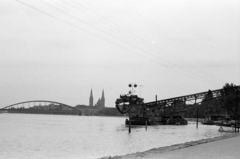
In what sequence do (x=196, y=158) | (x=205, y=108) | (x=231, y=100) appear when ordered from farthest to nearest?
(x=205, y=108)
(x=231, y=100)
(x=196, y=158)

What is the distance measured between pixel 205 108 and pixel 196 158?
555 feet

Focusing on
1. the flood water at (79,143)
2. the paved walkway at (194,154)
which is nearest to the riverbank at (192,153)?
the paved walkway at (194,154)

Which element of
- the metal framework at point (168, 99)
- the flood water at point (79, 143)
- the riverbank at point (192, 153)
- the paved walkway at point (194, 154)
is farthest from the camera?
the metal framework at point (168, 99)

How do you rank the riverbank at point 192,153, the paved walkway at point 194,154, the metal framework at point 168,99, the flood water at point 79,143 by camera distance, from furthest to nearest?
the metal framework at point 168,99
the flood water at point 79,143
the riverbank at point 192,153
the paved walkway at point 194,154

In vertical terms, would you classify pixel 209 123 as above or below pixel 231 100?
below

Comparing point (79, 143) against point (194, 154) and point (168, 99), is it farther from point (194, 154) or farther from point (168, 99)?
point (168, 99)

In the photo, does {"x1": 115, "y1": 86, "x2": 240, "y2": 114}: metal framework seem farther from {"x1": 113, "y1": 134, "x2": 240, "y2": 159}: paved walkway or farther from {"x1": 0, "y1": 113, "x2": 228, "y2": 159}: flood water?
{"x1": 113, "y1": 134, "x2": 240, "y2": 159}: paved walkway

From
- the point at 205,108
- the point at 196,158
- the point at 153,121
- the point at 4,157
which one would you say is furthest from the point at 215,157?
the point at 205,108

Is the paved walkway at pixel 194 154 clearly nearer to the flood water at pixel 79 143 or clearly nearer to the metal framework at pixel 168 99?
the flood water at pixel 79 143

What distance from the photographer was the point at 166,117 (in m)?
134

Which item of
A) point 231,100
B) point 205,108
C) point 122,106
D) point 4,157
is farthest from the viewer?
point 205,108

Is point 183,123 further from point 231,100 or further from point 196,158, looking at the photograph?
point 196,158

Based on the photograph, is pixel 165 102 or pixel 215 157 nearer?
pixel 215 157

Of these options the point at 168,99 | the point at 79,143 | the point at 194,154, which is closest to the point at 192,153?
the point at 194,154
